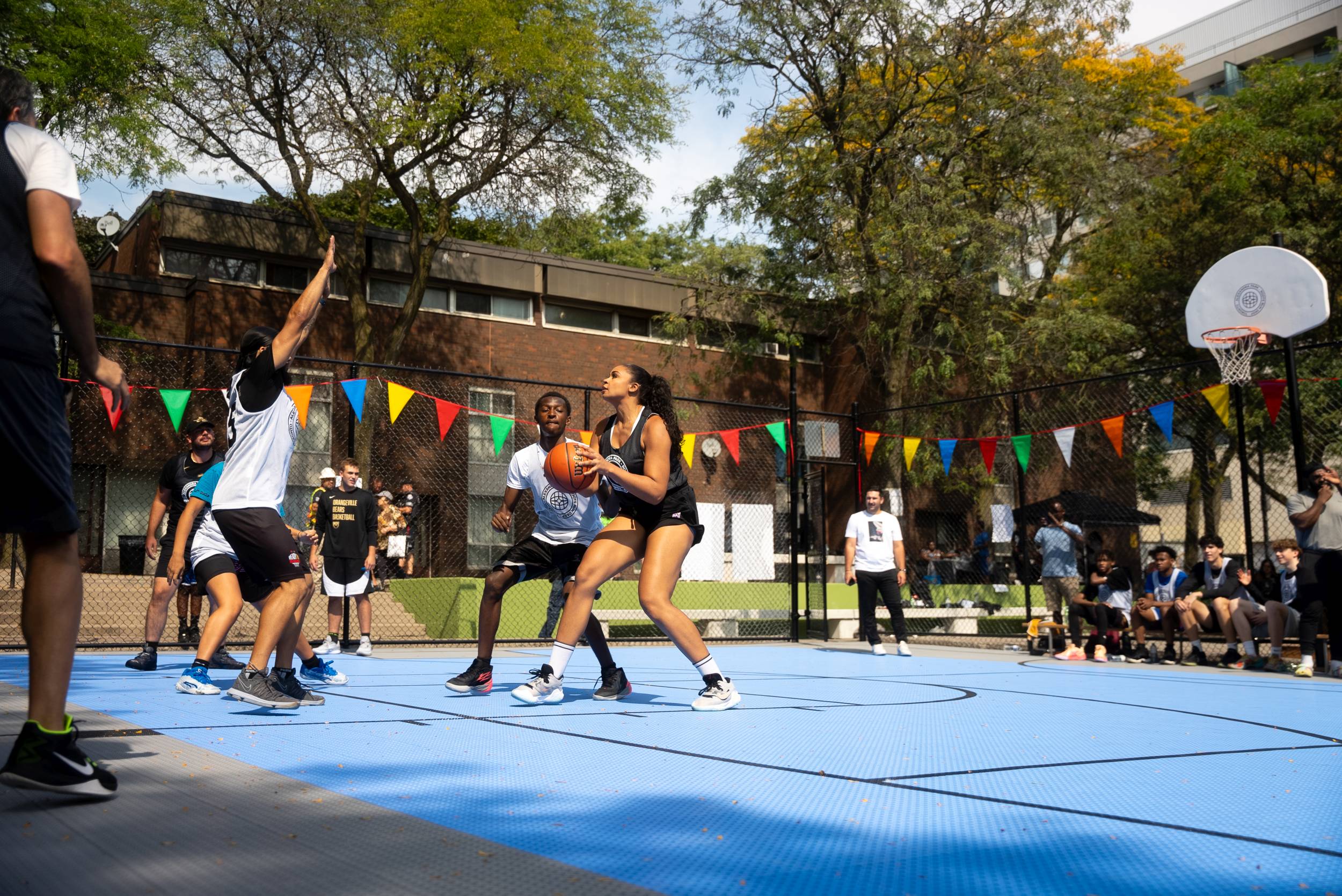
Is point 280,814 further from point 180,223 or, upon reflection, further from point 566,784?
point 180,223

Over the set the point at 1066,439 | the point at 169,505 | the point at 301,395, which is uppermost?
the point at 301,395

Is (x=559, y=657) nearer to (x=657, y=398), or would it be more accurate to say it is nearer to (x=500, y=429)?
(x=657, y=398)

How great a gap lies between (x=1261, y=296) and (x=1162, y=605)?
10.4ft

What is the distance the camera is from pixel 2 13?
1453 centimetres

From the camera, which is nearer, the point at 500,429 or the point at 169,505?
the point at 169,505

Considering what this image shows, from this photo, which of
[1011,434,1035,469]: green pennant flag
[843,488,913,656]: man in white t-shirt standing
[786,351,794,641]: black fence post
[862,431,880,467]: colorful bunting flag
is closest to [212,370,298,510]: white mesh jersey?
[843,488,913,656]: man in white t-shirt standing

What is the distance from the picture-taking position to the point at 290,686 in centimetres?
513

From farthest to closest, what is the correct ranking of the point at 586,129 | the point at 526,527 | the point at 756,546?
the point at 526,527
the point at 586,129
the point at 756,546

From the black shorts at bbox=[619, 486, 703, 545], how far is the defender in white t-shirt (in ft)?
2.06

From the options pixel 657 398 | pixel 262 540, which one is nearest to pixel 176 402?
pixel 262 540

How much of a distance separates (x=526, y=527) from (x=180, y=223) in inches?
344

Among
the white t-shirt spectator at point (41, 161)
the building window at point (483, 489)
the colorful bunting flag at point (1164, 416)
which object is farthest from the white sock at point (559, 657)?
the building window at point (483, 489)

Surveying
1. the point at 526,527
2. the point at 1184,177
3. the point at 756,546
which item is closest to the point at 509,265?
the point at 526,527

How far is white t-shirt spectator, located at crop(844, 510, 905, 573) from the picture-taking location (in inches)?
439
